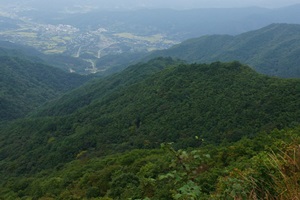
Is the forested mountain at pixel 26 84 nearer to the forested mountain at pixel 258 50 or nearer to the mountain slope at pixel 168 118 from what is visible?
the mountain slope at pixel 168 118

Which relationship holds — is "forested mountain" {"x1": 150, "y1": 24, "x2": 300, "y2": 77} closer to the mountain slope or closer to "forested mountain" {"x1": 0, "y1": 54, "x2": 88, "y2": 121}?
"forested mountain" {"x1": 0, "y1": 54, "x2": 88, "y2": 121}

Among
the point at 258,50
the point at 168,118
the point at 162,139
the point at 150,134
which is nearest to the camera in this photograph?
the point at 162,139

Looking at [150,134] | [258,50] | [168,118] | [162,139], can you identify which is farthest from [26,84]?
[258,50]

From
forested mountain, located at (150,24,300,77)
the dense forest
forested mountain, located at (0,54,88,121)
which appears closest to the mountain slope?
the dense forest

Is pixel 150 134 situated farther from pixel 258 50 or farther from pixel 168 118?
pixel 258 50

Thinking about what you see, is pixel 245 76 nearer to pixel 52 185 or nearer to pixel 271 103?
pixel 271 103

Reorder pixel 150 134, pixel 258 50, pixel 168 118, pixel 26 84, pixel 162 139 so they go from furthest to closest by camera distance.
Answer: pixel 258 50 → pixel 26 84 → pixel 168 118 → pixel 150 134 → pixel 162 139

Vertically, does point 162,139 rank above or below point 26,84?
above
